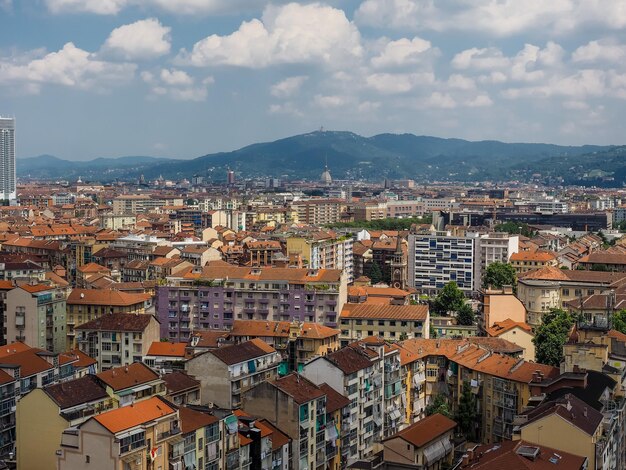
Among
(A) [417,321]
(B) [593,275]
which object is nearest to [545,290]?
(B) [593,275]

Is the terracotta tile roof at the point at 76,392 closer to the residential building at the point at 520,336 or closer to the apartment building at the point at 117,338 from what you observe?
the apartment building at the point at 117,338

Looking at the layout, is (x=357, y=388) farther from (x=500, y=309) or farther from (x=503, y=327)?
(x=500, y=309)

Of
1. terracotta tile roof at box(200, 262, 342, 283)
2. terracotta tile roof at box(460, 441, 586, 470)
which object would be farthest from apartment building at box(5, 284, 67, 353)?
terracotta tile roof at box(460, 441, 586, 470)

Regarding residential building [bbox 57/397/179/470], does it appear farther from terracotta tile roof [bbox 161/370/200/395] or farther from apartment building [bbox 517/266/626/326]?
apartment building [bbox 517/266/626/326]

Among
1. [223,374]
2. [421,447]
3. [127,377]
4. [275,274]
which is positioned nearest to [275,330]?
[275,274]

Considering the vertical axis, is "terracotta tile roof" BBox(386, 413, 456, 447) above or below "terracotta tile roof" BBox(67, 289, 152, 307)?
below

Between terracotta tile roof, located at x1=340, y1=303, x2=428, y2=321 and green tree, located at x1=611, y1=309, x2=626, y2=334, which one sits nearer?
green tree, located at x1=611, y1=309, x2=626, y2=334
